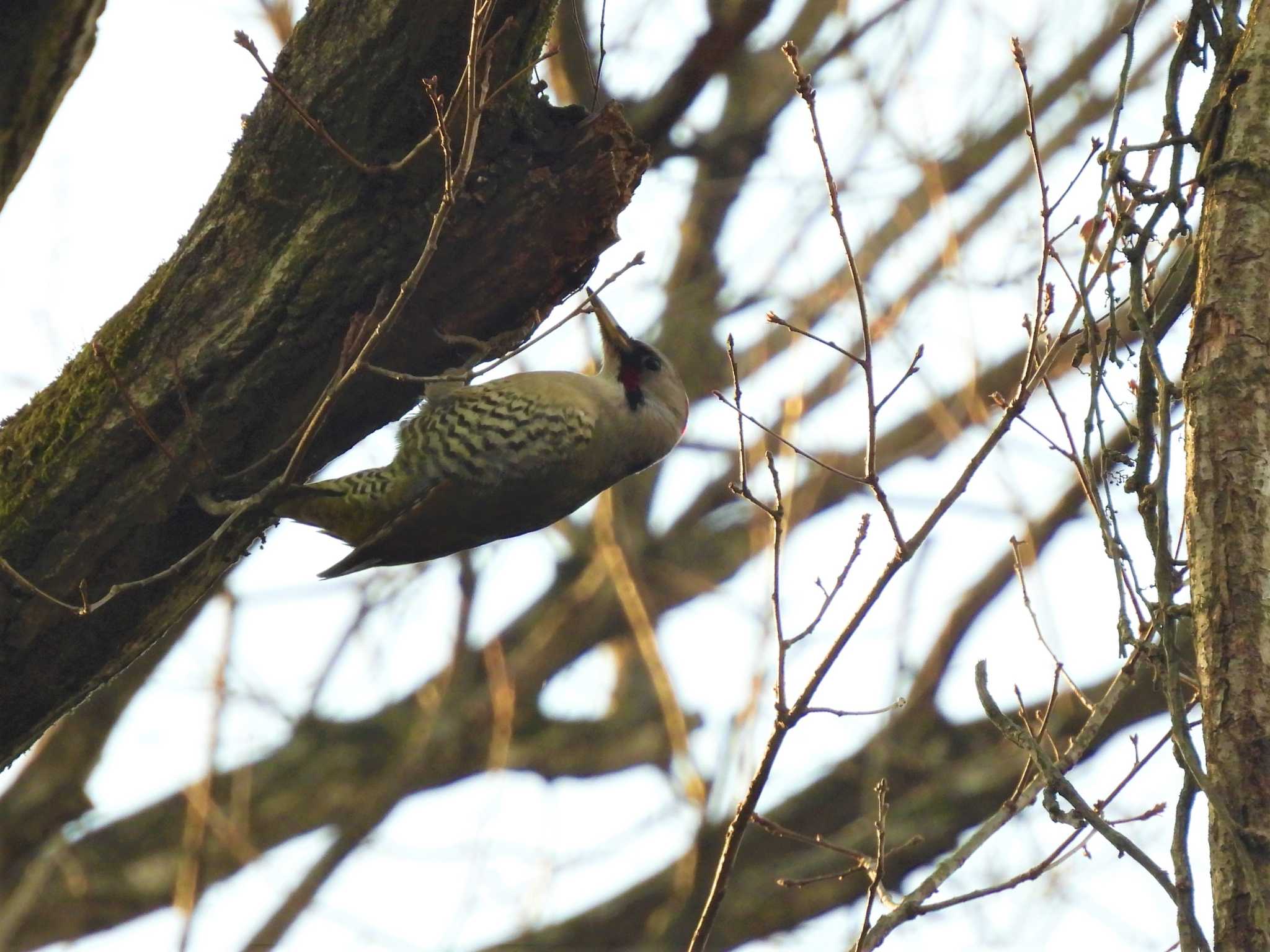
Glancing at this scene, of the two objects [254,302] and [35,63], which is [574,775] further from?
[35,63]

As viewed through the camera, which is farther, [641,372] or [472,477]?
[641,372]

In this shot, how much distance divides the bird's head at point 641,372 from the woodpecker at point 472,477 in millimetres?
355

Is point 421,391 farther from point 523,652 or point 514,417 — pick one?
point 523,652

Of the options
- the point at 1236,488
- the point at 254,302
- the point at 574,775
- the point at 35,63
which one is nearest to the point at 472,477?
the point at 254,302

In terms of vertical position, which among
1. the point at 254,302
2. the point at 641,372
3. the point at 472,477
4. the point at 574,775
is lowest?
the point at 254,302

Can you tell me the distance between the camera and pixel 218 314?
10.3 feet

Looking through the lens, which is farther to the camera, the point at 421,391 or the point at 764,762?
the point at 421,391

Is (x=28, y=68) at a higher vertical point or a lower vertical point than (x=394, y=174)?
lower

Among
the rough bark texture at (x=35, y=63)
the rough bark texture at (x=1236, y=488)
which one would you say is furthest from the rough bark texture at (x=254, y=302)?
the rough bark texture at (x=1236, y=488)

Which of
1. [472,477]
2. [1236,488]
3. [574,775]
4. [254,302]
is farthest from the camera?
[574,775]

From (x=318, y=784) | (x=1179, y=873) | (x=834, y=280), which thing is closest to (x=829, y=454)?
(x=834, y=280)

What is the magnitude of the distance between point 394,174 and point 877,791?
69.6 inches

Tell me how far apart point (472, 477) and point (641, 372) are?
3.27 feet

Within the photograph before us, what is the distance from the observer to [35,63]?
7.44 ft
